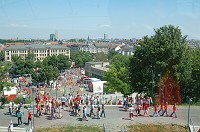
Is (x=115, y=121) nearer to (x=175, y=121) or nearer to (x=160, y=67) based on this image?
(x=175, y=121)

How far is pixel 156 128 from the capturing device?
46.5 ft

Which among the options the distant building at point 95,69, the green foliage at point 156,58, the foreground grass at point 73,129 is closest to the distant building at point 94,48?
the distant building at point 95,69

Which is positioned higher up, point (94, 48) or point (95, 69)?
point (94, 48)

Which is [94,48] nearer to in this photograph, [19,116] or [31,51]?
[31,51]

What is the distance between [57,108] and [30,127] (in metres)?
2.65

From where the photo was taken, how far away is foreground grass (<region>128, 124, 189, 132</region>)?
46.0 feet

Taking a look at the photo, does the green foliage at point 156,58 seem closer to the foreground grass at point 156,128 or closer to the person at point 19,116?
the foreground grass at point 156,128

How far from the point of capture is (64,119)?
1541cm

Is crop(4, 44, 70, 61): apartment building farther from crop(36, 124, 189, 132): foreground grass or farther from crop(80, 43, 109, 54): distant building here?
crop(36, 124, 189, 132): foreground grass

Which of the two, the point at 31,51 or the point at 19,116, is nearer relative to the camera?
the point at 19,116

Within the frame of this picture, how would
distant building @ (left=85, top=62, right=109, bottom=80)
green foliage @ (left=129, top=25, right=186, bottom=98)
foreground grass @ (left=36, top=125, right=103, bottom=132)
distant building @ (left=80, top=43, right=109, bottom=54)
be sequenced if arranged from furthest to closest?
1. distant building @ (left=80, top=43, right=109, bottom=54)
2. distant building @ (left=85, top=62, right=109, bottom=80)
3. green foliage @ (left=129, top=25, right=186, bottom=98)
4. foreground grass @ (left=36, top=125, right=103, bottom=132)

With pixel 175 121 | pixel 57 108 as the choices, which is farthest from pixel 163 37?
pixel 57 108

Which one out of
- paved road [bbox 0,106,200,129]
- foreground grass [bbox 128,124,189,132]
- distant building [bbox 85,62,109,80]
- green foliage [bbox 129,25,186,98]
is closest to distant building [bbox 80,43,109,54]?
distant building [bbox 85,62,109,80]

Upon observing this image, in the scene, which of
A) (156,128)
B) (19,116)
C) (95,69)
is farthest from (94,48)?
(156,128)
